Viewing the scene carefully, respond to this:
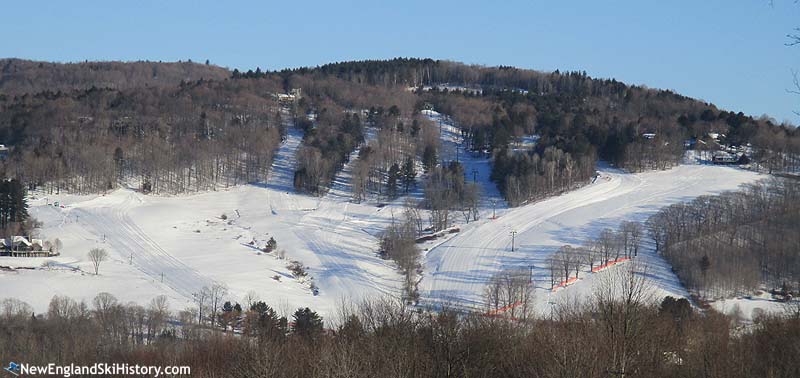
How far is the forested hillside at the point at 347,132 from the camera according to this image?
67000 mm

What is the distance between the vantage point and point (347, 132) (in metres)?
83.2

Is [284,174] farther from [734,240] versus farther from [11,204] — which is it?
[734,240]

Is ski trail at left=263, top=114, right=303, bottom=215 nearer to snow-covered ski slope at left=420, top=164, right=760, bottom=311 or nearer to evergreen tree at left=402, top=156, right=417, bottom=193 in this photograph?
evergreen tree at left=402, top=156, right=417, bottom=193

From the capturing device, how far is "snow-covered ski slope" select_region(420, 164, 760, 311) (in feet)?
136

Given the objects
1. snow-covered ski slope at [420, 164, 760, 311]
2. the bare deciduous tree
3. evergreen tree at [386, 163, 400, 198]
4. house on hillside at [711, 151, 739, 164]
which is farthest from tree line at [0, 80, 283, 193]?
house on hillside at [711, 151, 739, 164]

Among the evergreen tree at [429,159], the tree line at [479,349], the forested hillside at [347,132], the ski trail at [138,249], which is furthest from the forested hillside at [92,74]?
the tree line at [479,349]

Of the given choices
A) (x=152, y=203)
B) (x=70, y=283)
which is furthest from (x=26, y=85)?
(x=70, y=283)

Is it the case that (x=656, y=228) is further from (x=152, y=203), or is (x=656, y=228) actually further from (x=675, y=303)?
(x=152, y=203)

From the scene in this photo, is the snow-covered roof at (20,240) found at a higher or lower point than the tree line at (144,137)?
lower

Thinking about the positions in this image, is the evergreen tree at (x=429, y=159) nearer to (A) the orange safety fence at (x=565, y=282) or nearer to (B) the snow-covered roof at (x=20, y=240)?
(A) the orange safety fence at (x=565, y=282)

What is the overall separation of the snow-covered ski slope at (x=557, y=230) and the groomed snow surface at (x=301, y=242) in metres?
0.11

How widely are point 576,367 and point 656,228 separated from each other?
4132cm

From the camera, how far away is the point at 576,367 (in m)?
11.7

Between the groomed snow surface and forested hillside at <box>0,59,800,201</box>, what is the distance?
2.93 meters
